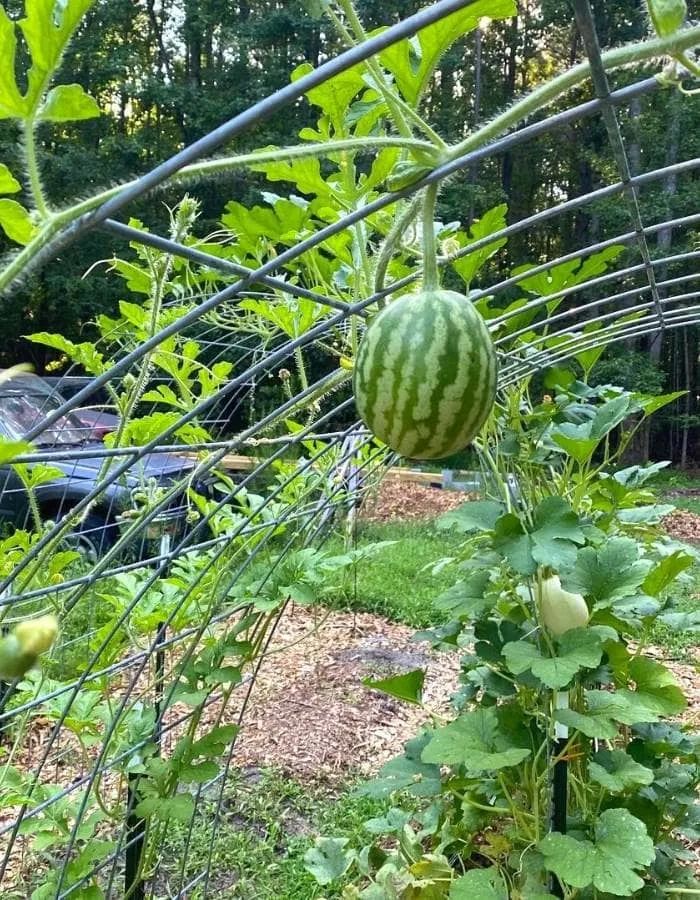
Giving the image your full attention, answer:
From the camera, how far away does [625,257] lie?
13.0m

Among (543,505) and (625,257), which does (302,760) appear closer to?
(543,505)

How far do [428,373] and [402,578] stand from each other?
4921 mm

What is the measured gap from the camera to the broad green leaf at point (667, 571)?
1683 millimetres

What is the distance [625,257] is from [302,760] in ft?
38.7

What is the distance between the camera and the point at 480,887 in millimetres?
1525

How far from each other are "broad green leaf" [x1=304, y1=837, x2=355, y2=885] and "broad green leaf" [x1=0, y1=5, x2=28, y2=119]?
1.74 metres

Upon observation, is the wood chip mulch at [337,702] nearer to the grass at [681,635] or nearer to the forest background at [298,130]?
the grass at [681,635]

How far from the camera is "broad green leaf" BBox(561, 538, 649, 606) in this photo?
62.1 inches

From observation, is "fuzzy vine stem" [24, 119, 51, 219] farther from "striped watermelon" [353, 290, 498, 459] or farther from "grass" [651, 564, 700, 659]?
"grass" [651, 564, 700, 659]

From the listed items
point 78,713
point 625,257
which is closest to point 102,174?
point 625,257

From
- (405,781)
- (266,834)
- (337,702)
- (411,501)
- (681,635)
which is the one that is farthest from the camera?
(411,501)

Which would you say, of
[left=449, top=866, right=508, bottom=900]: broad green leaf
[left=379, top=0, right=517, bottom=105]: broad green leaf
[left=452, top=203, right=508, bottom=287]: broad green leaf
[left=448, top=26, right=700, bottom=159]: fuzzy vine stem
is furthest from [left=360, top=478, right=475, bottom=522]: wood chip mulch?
[left=448, top=26, right=700, bottom=159]: fuzzy vine stem

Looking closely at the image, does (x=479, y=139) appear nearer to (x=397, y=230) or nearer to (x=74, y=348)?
(x=397, y=230)

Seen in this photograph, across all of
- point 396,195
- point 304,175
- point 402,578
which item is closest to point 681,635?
point 402,578
